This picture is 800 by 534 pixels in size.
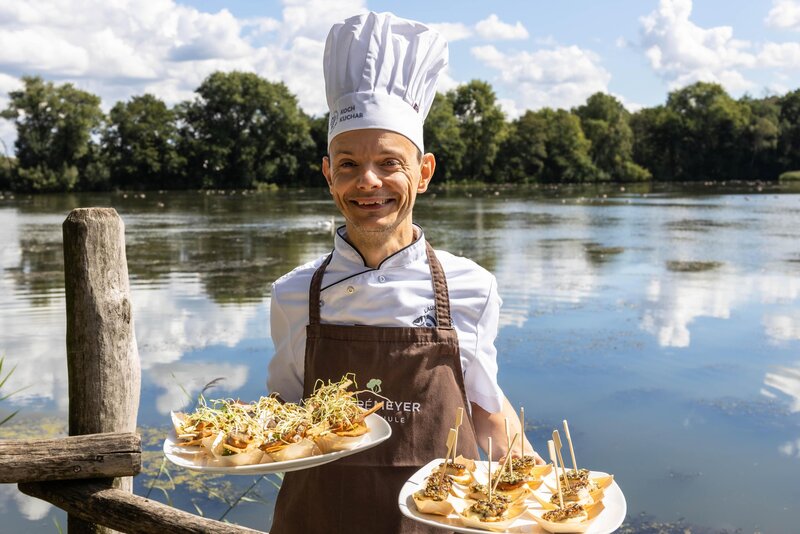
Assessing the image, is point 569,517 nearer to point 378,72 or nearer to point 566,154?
point 378,72

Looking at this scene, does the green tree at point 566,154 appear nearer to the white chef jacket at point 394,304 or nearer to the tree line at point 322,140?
the tree line at point 322,140

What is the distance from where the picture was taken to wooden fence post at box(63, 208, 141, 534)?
11.1ft

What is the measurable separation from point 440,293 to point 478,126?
93195mm

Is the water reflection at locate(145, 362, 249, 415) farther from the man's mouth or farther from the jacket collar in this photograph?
the man's mouth

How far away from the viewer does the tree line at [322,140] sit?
7675 centimetres

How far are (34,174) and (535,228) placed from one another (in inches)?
2234

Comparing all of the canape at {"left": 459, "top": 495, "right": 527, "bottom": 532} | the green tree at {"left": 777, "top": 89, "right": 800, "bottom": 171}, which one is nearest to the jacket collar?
the canape at {"left": 459, "top": 495, "right": 527, "bottom": 532}

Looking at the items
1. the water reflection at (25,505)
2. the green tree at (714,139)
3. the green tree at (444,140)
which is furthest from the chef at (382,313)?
the green tree at (714,139)

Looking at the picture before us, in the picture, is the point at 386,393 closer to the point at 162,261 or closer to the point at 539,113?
the point at 162,261

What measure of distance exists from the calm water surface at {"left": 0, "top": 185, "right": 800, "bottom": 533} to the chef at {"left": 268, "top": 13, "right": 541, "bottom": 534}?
3348mm

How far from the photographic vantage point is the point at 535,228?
29.7 meters

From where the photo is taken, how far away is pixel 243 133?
82.7 metres

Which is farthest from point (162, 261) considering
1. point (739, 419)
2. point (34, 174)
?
point (34, 174)

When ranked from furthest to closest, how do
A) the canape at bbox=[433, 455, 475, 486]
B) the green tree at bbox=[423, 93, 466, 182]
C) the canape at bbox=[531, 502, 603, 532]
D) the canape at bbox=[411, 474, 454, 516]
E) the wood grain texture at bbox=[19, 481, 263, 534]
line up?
the green tree at bbox=[423, 93, 466, 182] → the wood grain texture at bbox=[19, 481, 263, 534] → the canape at bbox=[433, 455, 475, 486] → the canape at bbox=[411, 474, 454, 516] → the canape at bbox=[531, 502, 603, 532]
